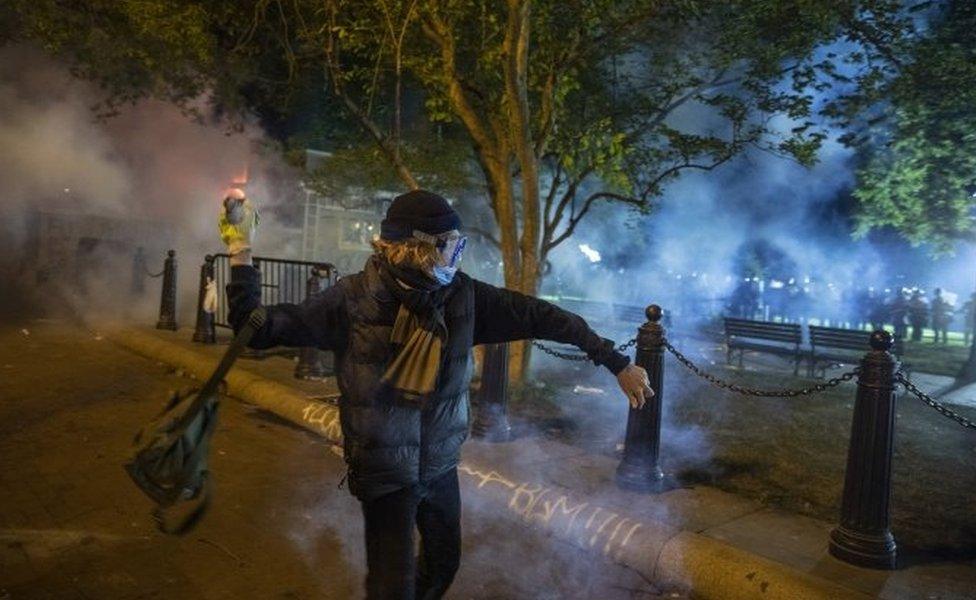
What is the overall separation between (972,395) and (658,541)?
845 cm

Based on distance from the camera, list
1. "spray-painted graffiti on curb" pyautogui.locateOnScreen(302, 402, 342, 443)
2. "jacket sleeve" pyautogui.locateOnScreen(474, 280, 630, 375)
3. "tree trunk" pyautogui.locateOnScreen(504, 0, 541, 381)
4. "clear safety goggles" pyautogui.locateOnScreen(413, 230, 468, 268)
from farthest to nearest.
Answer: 1. "tree trunk" pyautogui.locateOnScreen(504, 0, 541, 381)
2. "spray-painted graffiti on curb" pyautogui.locateOnScreen(302, 402, 342, 443)
3. "jacket sleeve" pyautogui.locateOnScreen(474, 280, 630, 375)
4. "clear safety goggles" pyautogui.locateOnScreen(413, 230, 468, 268)

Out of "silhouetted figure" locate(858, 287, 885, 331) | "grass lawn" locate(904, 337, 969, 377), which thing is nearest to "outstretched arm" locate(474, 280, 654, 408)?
"grass lawn" locate(904, 337, 969, 377)

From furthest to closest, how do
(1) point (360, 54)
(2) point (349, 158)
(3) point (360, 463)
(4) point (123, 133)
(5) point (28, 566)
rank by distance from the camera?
(4) point (123, 133) → (2) point (349, 158) → (1) point (360, 54) → (5) point (28, 566) → (3) point (360, 463)

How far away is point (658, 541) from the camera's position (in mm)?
3693

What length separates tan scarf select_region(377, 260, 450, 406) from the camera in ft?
7.21

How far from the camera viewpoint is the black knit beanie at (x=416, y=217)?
7.63ft

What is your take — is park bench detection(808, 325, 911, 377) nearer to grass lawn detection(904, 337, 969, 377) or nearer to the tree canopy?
the tree canopy

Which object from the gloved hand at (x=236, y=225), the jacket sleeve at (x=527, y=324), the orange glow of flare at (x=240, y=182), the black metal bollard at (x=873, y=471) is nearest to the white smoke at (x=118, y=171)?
the orange glow of flare at (x=240, y=182)

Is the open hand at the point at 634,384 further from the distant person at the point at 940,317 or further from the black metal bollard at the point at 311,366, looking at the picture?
the distant person at the point at 940,317

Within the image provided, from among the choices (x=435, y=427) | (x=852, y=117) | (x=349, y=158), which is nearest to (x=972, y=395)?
(x=852, y=117)

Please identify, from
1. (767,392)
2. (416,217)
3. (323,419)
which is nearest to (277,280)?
(323,419)

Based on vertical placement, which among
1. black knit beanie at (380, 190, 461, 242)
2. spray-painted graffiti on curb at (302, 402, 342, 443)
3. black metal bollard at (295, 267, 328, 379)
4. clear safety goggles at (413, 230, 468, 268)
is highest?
black knit beanie at (380, 190, 461, 242)

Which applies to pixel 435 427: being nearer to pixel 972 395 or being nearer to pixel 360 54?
pixel 360 54

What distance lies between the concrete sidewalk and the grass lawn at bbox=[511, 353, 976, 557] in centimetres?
39
